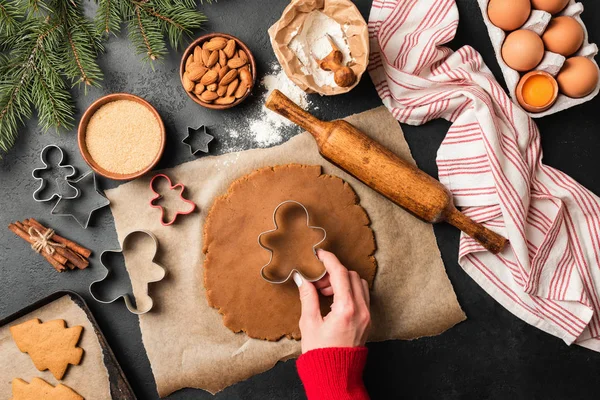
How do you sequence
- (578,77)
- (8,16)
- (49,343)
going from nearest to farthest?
(8,16) < (578,77) < (49,343)

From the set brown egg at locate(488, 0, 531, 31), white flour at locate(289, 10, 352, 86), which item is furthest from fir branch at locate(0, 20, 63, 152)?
brown egg at locate(488, 0, 531, 31)

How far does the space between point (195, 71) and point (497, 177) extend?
0.97 metres

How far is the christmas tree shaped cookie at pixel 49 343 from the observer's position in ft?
4.83

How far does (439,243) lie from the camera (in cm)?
151

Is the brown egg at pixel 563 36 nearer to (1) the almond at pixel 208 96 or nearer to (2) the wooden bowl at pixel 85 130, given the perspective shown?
(1) the almond at pixel 208 96

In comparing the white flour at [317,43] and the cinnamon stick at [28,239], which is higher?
the white flour at [317,43]

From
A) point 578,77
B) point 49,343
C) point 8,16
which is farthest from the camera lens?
point 49,343

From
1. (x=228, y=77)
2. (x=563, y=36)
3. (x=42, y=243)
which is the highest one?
(x=563, y=36)

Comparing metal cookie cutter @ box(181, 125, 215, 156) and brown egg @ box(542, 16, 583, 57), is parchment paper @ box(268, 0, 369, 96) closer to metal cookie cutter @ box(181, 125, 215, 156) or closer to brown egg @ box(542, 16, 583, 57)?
metal cookie cutter @ box(181, 125, 215, 156)

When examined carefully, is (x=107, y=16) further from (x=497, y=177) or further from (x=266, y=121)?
(x=497, y=177)

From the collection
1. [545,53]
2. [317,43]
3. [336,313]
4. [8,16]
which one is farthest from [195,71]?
[545,53]

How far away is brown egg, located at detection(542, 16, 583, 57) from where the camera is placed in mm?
1350

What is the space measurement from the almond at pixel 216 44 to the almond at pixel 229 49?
0.04ft

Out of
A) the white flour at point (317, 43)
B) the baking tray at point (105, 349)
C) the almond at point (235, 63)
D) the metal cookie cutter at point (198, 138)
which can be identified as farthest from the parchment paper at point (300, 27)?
the baking tray at point (105, 349)
